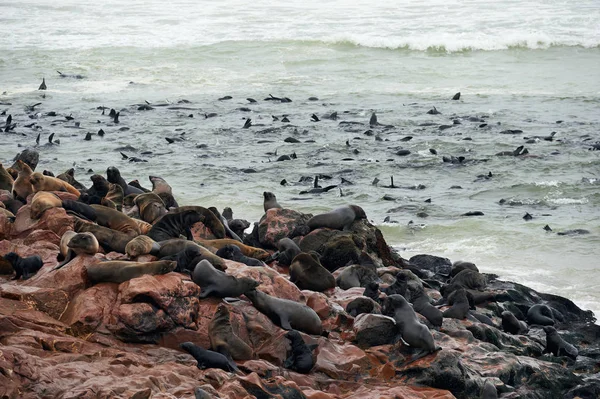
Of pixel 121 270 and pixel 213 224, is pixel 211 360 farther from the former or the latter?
pixel 213 224

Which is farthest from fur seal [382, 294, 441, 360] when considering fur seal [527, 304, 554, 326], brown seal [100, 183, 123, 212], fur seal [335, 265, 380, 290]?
brown seal [100, 183, 123, 212]

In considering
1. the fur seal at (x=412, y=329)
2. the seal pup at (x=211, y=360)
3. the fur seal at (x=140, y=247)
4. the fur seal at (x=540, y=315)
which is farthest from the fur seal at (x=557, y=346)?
the fur seal at (x=140, y=247)

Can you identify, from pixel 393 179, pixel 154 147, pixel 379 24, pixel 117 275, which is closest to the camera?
pixel 117 275

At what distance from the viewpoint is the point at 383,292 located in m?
9.43

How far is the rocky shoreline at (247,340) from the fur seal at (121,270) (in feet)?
0.22

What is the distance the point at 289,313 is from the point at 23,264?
8.42 feet

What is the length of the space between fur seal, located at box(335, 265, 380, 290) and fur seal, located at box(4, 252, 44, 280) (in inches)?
129

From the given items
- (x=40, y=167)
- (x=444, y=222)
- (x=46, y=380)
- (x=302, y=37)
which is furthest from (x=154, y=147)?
(x=302, y=37)

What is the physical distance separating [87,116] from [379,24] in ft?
72.0

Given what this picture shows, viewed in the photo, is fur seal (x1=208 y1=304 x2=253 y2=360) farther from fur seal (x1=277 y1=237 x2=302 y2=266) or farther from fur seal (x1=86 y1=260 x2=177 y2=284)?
fur seal (x1=277 y1=237 x2=302 y2=266)

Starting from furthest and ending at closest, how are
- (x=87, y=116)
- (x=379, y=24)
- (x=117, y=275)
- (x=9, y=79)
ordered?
(x=379, y=24)
(x=9, y=79)
(x=87, y=116)
(x=117, y=275)

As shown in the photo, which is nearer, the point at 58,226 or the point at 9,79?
the point at 58,226

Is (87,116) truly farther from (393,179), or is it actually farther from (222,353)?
(222,353)

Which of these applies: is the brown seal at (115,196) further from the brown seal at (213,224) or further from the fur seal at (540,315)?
the fur seal at (540,315)
